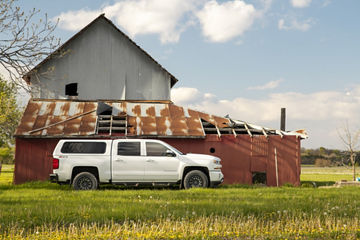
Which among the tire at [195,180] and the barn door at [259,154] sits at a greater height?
the barn door at [259,154]

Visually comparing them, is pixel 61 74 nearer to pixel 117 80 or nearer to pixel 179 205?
pixel 117 80

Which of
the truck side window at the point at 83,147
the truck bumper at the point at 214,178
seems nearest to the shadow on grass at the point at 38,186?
the truck side window at the point at 83,147

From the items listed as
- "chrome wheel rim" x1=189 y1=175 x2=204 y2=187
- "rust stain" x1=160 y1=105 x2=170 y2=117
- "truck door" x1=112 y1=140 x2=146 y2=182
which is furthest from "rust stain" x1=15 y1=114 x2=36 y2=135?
"chrome wheel rim" x1=189 y1=175 x2=204 y2=187

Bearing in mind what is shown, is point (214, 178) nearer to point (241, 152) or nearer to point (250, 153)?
point (241, 152)

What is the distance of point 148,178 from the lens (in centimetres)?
1508

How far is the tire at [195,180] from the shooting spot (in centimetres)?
1516

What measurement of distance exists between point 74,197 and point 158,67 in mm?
15820

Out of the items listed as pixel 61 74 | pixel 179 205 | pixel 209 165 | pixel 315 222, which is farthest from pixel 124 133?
pixel 315 222

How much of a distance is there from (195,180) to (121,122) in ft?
23.2

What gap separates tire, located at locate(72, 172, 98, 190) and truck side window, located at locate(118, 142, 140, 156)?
1477 mm

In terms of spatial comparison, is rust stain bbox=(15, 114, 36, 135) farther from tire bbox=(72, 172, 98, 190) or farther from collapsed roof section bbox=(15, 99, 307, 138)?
tire bbox=(72, 172, 98, 190)

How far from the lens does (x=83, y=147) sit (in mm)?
15203

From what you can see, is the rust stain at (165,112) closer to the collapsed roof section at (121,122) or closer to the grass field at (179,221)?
the collapsed roof section at (121,122)

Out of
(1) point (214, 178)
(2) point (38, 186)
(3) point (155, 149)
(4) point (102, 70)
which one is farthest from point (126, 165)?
(4) point (102, 70)
